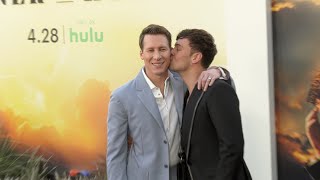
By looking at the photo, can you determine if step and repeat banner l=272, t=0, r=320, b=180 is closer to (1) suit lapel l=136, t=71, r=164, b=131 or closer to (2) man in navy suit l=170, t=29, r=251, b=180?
(2) man in navy suit l=170, t=29, r=251, b=180

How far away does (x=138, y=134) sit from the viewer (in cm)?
265

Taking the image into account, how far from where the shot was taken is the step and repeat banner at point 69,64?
3.96m

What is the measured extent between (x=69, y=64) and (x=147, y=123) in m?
1.70

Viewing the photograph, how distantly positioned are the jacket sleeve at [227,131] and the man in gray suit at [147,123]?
400 millimetres

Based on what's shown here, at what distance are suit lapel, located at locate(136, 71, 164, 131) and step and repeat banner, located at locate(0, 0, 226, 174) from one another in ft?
4.17

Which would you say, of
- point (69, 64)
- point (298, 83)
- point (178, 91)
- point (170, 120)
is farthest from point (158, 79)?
point (69, 64)

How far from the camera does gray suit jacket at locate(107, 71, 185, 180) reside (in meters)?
2.62

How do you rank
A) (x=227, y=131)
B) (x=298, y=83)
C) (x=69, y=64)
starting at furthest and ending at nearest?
(x=69, y=64) < (x=298, y=83) < (x=227, y=131)

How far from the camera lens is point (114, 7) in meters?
3.97

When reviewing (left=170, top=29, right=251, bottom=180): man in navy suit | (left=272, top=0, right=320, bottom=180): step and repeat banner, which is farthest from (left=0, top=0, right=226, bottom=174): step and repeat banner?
(left=170, top=29, right=251, bottom=180): man in navy suit

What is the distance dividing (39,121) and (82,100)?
18.8 inches

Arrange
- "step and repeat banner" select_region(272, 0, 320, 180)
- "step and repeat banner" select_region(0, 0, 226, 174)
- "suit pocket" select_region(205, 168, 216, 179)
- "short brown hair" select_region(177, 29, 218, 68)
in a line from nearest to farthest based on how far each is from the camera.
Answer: "suit pocket" select_region(205, 168, 216, 179) < "short brown hair" select_region(177, 29, 218, 68) < "step and repeat banner" select_region(272, 0, 320, 180) < "step and repeat banner" select_region(0, 0, 226, 174)

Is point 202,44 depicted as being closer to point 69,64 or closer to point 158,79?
point 158,79

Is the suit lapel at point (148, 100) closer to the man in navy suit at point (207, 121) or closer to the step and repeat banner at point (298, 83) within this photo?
the man in navy suit at point (207, 121)
